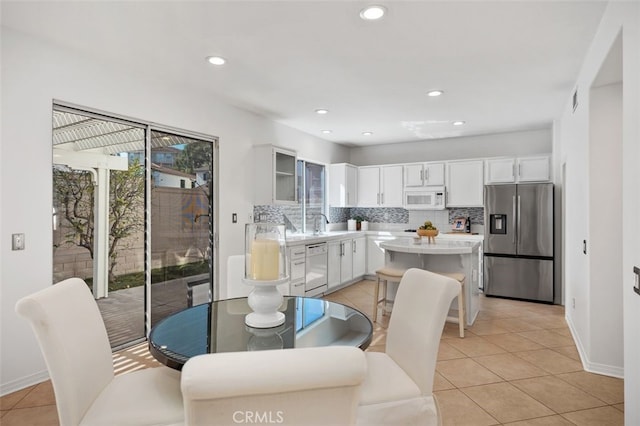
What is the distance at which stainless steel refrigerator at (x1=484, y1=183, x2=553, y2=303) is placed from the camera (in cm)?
497

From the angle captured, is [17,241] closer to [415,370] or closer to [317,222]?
[415,370]

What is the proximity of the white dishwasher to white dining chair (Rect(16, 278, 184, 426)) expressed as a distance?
330 centimetres

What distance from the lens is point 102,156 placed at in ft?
10.6

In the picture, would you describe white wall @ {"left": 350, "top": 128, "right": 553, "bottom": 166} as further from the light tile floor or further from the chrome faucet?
the light tile floor

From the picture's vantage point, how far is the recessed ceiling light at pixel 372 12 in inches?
89.2

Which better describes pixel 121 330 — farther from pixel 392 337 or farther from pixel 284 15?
pixel 284 15

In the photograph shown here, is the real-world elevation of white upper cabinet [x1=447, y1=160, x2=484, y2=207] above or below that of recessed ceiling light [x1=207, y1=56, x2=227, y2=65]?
below

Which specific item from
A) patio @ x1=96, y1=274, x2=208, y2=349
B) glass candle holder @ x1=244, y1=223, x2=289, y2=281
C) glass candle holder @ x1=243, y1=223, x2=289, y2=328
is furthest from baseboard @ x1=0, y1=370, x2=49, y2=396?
glass candle holder @ x1=244, y1=223, x2=289, y2=281

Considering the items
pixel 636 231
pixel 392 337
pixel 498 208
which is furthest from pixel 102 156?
pixel 498 208

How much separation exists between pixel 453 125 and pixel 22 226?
5103mm

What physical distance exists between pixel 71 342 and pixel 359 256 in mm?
5242

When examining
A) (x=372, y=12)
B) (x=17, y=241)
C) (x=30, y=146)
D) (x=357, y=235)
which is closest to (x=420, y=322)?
(x=372, y=12)

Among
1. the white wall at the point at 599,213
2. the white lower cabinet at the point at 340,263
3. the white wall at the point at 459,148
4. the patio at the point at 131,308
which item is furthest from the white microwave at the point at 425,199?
the patio at the point at 131,308

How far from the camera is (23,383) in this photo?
8.46ft
